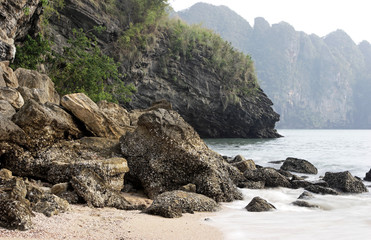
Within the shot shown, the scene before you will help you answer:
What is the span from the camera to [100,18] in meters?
26.5

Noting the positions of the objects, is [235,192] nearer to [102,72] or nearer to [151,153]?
[151,153]

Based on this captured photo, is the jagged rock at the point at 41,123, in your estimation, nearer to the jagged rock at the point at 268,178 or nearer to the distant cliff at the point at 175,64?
the jagged rock at the point at 268,178

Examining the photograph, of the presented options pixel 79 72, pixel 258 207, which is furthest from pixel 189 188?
pixel 79 72

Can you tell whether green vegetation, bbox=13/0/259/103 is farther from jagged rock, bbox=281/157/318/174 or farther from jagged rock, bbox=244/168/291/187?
jagged rock, bbox=244/168/291/187

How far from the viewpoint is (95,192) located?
16.9 feet

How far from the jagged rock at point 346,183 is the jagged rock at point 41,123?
7612 mm

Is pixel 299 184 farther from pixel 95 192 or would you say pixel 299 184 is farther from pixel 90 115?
pixel 90 115

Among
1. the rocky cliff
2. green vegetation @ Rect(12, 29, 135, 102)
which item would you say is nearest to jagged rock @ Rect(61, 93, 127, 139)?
green vegetation @ Rect(12, 29, 135, 102)

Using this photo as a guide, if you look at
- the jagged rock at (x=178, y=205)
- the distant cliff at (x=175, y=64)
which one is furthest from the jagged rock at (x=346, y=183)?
the distant cliff at (x=175, y=64)

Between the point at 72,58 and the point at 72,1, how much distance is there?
23.8 feet

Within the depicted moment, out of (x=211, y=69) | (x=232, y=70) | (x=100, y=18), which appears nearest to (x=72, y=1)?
(x=100, y=18)

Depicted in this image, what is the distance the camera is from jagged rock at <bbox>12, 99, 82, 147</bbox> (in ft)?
21.6

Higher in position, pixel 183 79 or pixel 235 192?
pixel 183 79

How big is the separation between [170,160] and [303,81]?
660ft
